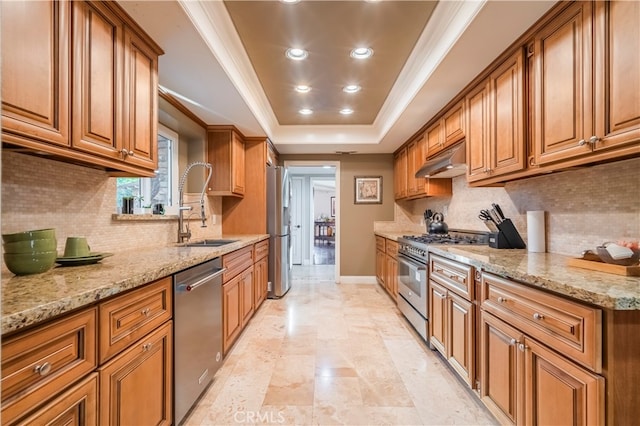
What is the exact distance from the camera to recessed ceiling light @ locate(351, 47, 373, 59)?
2.35 metres

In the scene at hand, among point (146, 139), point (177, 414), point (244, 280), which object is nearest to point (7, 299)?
point (177, 414)

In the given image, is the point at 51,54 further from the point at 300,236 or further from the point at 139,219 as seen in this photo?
the point at 300,236

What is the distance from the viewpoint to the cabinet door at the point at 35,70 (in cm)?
103

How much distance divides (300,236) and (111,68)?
19.5 feet

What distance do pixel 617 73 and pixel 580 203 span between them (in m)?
0.82

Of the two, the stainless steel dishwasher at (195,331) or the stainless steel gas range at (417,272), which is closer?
the stainless steel dishwasher at (195,331)

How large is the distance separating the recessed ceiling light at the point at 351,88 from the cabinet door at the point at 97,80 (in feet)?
6.63

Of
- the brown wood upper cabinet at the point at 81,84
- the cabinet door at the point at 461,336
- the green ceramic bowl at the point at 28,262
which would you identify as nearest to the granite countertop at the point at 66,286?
the green ceramic bowl at the point at 28,262

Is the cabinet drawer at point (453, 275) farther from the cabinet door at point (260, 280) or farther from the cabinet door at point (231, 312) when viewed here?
the cabinet door at point (260, 280)

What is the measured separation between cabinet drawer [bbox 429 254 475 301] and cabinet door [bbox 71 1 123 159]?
215 centimetres

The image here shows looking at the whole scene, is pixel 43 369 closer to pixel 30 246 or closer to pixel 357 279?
pixel 30 246

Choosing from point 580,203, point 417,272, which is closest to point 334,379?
point 417,272

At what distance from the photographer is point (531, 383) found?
1287mm

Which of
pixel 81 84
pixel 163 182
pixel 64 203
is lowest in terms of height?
pixel 64 203
